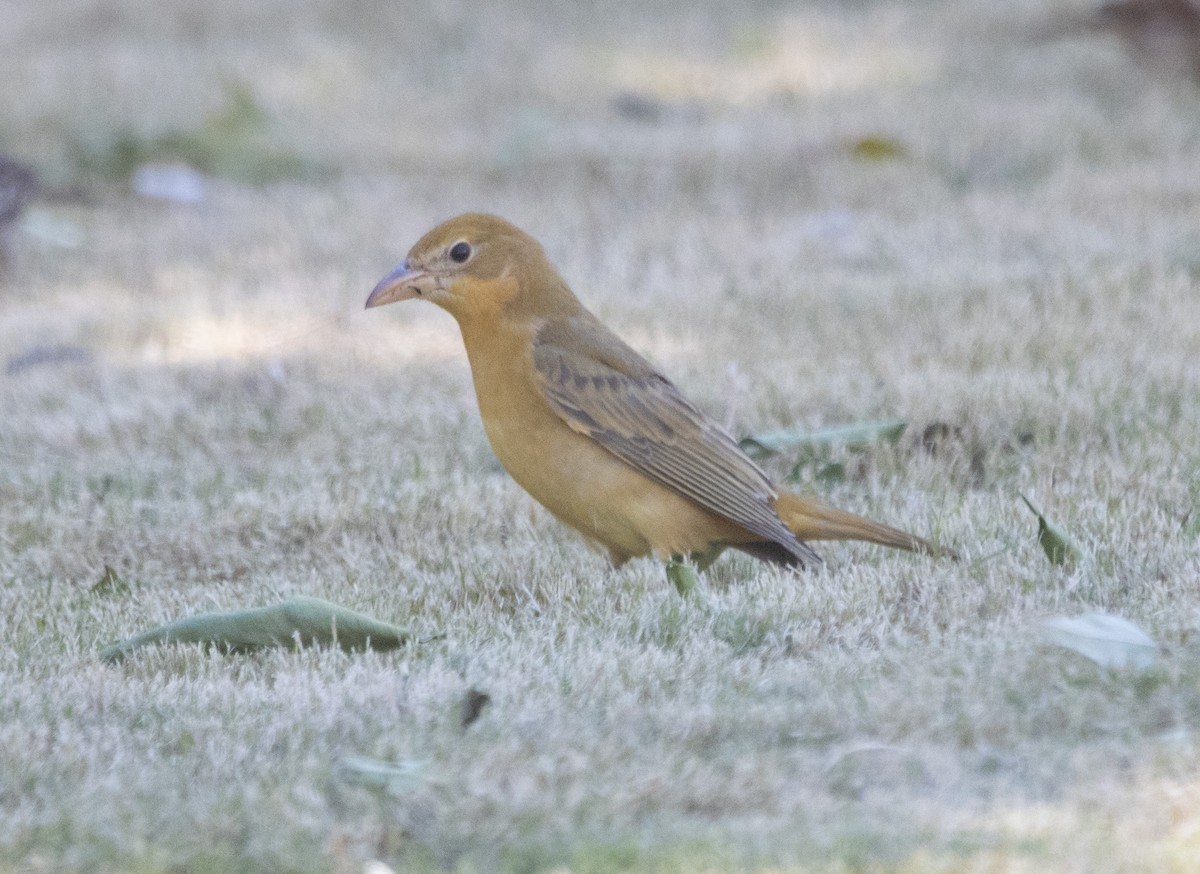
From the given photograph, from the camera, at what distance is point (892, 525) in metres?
4.34

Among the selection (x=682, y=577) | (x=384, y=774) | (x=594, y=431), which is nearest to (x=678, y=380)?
Result: (x=594, y=431)

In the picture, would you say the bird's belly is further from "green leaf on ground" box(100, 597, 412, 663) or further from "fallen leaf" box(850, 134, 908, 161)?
"fallen leaf" box(850, 134, 908, 161)

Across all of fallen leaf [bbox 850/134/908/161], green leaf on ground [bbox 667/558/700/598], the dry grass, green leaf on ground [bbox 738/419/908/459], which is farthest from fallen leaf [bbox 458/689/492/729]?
fallen leaf [bbox 850/134/908/161]

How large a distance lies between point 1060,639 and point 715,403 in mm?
2329

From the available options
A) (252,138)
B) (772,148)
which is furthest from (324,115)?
(772,148)

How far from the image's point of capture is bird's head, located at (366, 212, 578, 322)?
4418 mm

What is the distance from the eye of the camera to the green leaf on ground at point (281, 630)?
11.7 ft

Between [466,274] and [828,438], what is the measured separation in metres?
1.16

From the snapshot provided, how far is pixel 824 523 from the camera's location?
4.14 meters

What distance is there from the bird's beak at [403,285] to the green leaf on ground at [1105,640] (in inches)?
72.9

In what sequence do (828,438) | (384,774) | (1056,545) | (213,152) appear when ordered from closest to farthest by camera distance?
(384,774), (1056,545), (828,438), (213,152)

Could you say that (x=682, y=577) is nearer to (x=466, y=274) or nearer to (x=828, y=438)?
(x=466, y=274)

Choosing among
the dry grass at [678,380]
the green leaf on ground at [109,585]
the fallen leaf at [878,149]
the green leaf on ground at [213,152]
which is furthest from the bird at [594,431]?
the green leaf on ground at [213,152]

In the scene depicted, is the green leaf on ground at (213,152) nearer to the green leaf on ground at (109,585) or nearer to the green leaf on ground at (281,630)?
the green leaf on ground at (109,585)
